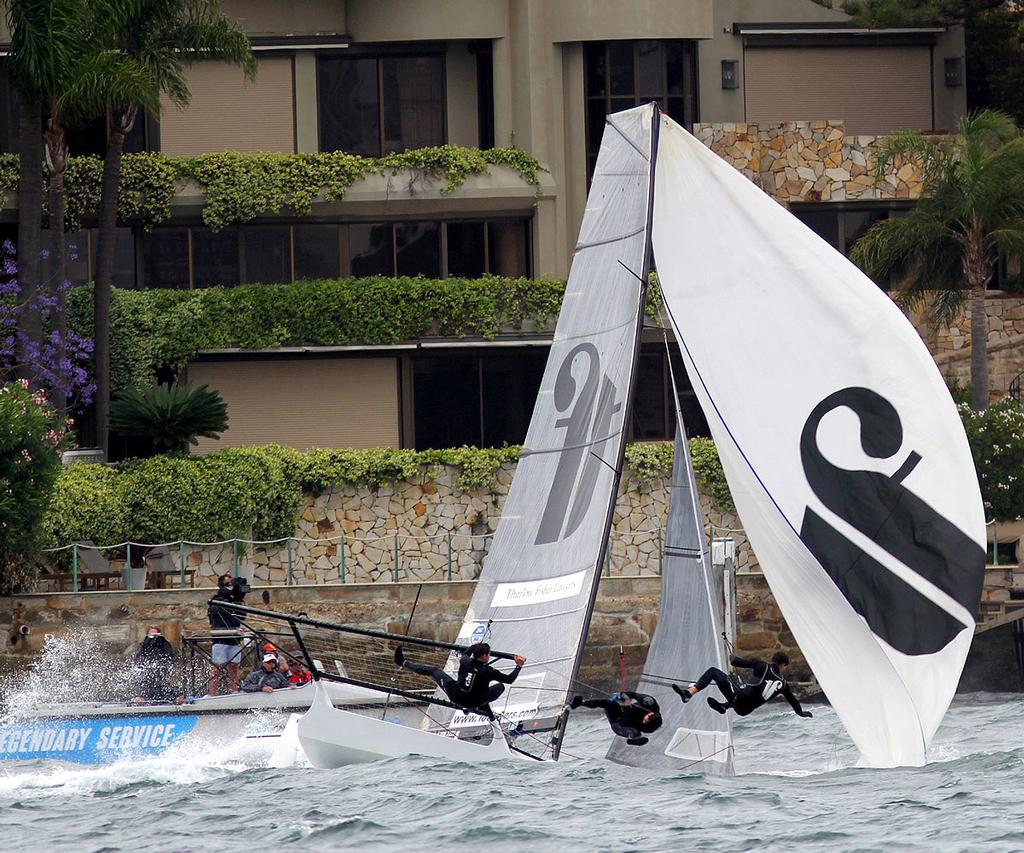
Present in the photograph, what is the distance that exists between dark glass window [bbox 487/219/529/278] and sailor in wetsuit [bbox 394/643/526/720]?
2160 cm

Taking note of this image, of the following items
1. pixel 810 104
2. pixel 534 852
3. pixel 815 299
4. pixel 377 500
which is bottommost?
pixel 534 852

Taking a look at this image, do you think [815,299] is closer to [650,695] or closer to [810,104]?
[650,695]

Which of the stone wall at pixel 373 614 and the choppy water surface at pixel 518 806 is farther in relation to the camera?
the stone wall at pixel 373 614

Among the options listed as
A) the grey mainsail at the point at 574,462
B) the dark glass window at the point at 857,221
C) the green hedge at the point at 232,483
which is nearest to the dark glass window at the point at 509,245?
the green hedge at the point at 232,483

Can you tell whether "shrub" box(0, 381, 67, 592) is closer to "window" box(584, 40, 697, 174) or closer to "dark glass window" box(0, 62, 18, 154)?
"dark glass window" box(0, 62, 18, 154)

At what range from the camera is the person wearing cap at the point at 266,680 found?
23984mm

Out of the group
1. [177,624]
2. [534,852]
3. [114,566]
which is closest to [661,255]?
[534,852]

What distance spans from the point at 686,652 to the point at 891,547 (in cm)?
235

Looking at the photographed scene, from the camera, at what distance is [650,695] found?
20.5 metres

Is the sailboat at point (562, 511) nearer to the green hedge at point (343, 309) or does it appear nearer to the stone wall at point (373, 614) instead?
the stone wall at point (373, 614)

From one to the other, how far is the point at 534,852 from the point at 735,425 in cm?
502

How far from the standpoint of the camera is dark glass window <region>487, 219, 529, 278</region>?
4119 centimetres

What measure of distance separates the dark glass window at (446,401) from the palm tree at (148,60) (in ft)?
20.8

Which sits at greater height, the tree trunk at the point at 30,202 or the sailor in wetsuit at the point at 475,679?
the tree trunk at the point at 30,202
